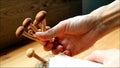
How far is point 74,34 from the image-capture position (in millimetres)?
928

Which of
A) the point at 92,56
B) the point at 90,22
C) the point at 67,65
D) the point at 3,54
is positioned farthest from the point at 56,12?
the point at 67,65

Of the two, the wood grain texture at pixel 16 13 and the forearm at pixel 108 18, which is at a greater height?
the wood grain texture at pixel 16 13

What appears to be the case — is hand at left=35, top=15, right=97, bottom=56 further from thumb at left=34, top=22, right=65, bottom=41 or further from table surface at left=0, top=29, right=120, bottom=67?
table surface at left=0, top=29, right=120, bottom=67

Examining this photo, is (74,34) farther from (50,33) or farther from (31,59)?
(31,59)

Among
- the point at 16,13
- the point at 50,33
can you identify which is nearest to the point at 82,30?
the point at 50,33

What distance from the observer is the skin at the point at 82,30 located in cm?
86

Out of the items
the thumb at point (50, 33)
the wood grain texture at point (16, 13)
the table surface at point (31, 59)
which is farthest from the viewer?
the wood grain texture at point (16, 13)

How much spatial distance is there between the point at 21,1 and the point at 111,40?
0.81m

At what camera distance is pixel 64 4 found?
2.34 meters

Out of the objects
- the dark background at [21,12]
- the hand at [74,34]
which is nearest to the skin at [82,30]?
the hand at [74,34]

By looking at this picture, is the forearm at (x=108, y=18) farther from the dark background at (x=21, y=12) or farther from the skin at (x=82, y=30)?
the dark background at (x=21, y=12)

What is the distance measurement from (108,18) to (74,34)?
0.47 ft

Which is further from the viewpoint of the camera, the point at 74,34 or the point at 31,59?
the point at 31,59

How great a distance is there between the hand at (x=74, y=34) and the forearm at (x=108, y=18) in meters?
0.02
